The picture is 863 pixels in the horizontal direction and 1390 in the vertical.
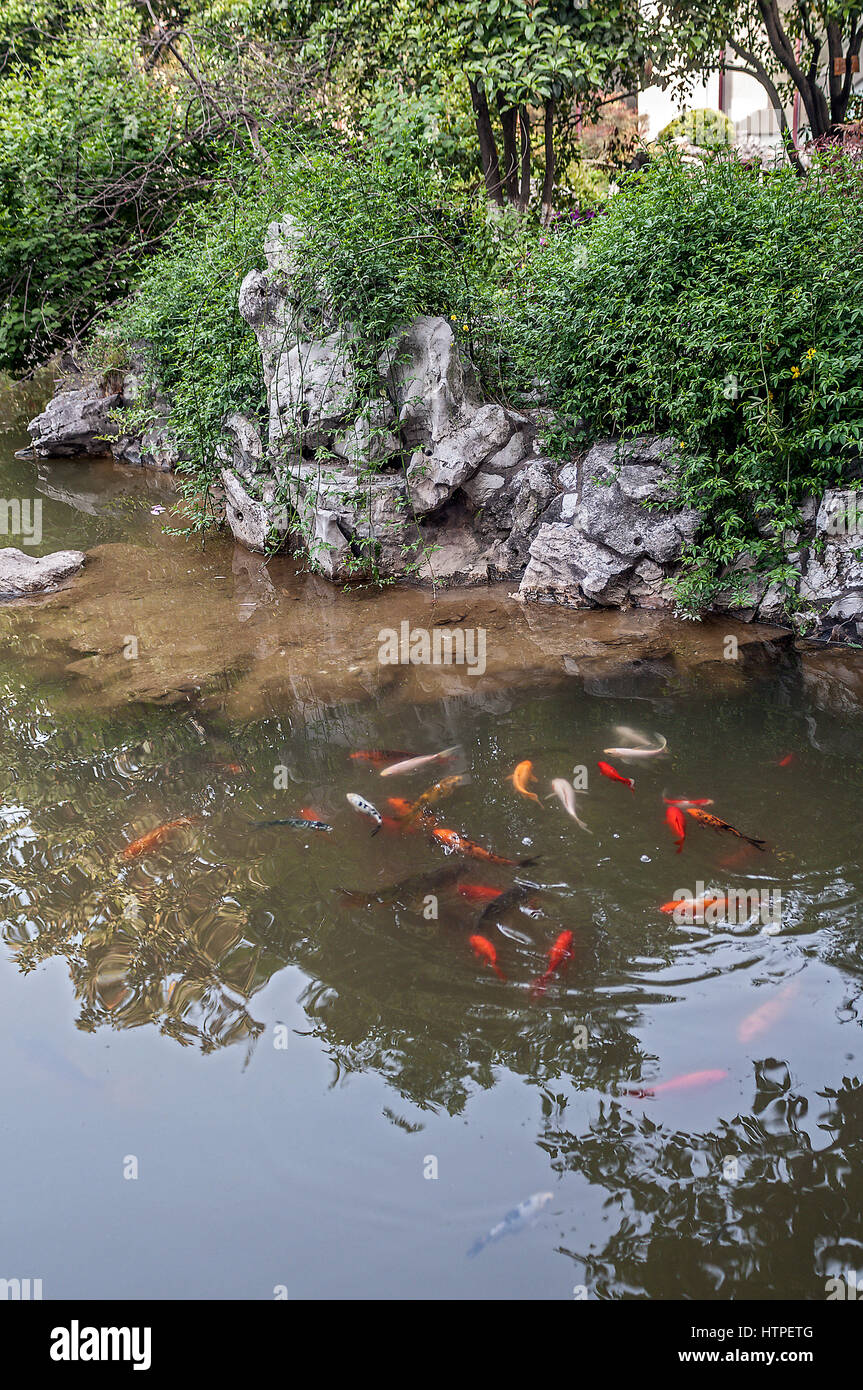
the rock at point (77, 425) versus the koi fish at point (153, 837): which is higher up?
the rock at point (77, 425)

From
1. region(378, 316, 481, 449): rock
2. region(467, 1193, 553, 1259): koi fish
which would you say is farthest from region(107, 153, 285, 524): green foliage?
region(467, 1193, 553, 1259): koi fish

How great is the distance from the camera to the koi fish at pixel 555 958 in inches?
145

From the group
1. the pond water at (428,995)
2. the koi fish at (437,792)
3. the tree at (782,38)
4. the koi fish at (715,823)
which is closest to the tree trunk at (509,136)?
the tree at (782,38)

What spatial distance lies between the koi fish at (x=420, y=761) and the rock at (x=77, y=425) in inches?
418

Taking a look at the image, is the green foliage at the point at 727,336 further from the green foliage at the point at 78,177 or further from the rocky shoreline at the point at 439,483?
the green foliage at the point at 78,177

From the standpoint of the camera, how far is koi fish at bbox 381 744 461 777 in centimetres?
529

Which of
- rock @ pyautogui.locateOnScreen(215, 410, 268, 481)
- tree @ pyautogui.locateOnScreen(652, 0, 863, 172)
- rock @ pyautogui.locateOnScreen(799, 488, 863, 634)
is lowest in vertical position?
rock @ pyautogui.locateOnScreen(799, 488, 863, 634)

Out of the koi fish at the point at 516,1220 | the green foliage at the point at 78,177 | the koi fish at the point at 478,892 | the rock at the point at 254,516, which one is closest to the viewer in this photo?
the koi fish at the point at 516,1220

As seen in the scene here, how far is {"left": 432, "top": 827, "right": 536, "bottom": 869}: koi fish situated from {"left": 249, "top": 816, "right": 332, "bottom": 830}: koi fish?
617 mm

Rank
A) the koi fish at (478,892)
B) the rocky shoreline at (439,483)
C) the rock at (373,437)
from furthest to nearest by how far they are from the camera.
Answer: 1. the rock at (373,437)
2. the rocky shoreline at (439,483)
3. the koi fish at (478,892)

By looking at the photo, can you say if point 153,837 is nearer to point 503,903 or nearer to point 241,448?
point 503,903

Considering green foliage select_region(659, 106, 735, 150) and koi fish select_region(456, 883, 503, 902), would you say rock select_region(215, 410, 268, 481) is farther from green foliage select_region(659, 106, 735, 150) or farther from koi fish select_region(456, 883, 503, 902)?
koi fish select_region(456, 883, 503, 902)

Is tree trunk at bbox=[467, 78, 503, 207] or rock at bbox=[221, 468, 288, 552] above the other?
tree trunk at bbox=[467, 78, 503, 207]
